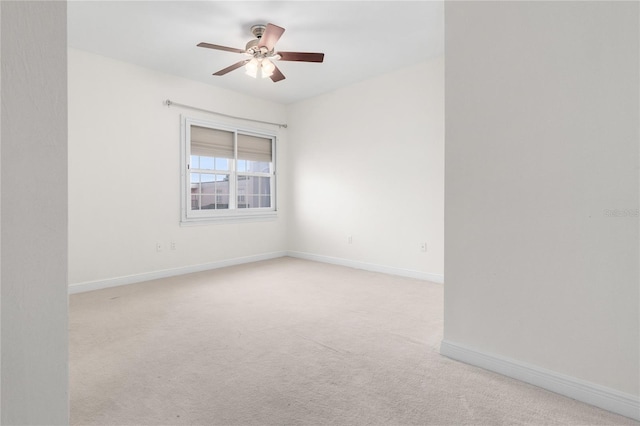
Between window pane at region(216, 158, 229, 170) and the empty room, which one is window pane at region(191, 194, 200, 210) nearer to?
the empty room

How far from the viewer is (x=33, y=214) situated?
24.5 inches

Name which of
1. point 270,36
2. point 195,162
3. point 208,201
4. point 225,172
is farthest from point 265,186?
point 270,36

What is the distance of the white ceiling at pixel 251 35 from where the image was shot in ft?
9.27

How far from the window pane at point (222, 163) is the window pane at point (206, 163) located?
11 centimetres

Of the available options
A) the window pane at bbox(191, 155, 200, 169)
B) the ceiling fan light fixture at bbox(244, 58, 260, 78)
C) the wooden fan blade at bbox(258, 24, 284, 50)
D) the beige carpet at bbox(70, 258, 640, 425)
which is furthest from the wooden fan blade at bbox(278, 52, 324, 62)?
the beige carpet at bbox(70, 258, 640, 425)

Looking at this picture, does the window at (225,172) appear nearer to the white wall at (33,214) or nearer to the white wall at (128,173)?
the white wall at (128,173)

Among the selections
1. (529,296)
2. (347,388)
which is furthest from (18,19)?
(529,296)

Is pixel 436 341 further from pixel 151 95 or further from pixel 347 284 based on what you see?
pixel 151 95

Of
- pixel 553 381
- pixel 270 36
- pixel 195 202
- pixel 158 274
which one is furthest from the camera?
pixel 195 202

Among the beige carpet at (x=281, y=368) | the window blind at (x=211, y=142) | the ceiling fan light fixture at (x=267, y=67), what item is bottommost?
the beige carpet at (x=281, y=368)

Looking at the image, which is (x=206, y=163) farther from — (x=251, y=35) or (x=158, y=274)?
(x=251, y=35)

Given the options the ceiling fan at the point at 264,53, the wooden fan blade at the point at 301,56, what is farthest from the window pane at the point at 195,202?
the wooden fan blade at the point at 301,56

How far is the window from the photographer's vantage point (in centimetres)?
465

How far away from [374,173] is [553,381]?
3.28 metres
